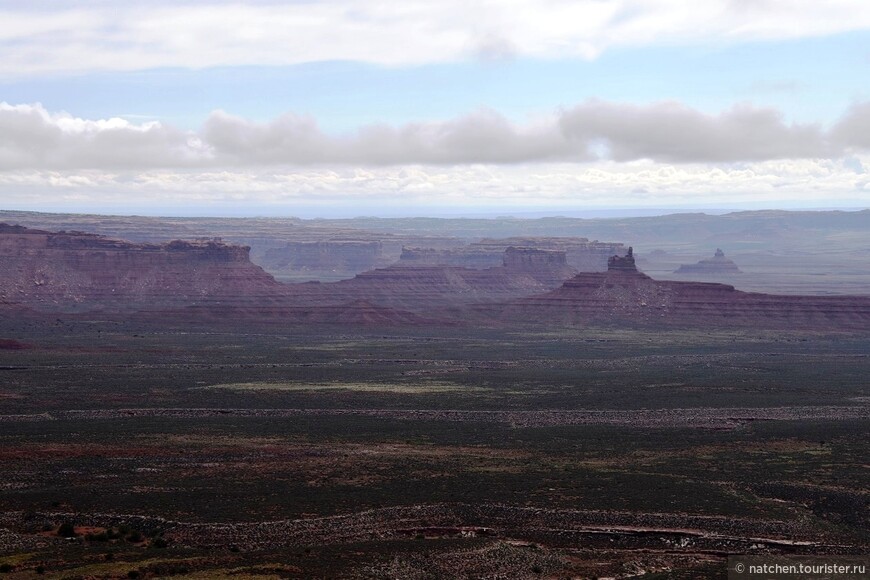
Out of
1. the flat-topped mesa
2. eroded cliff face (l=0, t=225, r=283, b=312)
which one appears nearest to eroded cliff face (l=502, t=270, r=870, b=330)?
the flat-topped mesa

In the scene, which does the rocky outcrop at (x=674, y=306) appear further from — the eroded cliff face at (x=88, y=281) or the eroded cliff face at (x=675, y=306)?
the eroded cliff face at (x=88, y=281)

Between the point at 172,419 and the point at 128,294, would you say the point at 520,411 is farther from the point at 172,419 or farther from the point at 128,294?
the point at 128,294

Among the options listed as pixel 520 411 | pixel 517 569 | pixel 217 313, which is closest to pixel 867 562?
pixel 517 569

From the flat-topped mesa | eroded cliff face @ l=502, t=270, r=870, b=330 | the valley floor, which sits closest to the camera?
the valley floor

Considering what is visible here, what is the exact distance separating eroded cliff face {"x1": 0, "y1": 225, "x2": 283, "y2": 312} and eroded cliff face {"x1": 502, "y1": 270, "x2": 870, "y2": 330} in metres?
43.1

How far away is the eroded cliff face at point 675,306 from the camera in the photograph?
169 meters

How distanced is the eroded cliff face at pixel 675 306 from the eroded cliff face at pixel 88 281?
4306cm

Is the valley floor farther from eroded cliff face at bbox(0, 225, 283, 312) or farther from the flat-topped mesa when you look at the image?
eroded cliff face at bbox(0, 225, 283, 312)

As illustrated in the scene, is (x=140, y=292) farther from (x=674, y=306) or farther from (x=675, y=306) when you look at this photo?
(x=675, y=306)

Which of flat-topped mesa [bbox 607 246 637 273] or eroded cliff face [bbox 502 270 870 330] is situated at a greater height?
flat-topped mesa [bbox 607 246 637 273]

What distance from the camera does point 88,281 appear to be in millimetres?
195625

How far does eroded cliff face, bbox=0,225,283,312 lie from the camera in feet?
618

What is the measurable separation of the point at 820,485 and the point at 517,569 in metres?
23.2

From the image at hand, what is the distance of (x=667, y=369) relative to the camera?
12188 centimetres
